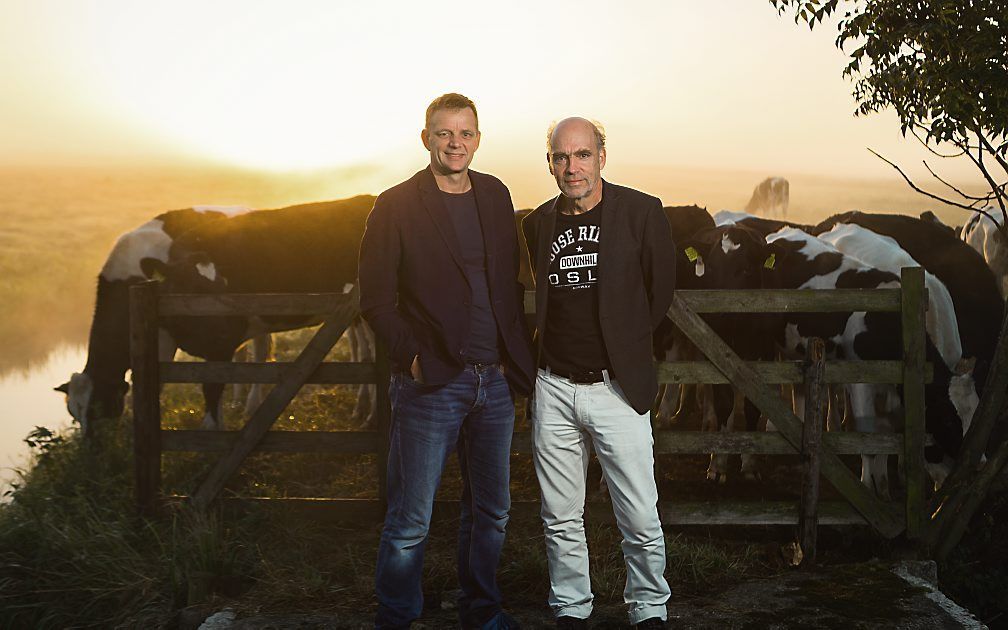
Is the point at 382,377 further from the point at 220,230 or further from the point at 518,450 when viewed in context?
the point at 220,230

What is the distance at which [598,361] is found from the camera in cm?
416

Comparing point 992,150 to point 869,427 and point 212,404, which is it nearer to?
point 869,427

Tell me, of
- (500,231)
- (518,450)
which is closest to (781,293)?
(518,450)

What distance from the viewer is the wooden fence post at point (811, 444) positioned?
19.1 ft

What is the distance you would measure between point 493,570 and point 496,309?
1231 mm

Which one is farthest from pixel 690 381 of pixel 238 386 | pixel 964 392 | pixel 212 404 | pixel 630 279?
pixel 238 386

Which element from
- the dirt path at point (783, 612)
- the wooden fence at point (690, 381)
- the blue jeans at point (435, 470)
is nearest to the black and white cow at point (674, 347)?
the wooden fence at point (690, 381)

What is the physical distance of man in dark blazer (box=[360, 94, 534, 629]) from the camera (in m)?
4.01

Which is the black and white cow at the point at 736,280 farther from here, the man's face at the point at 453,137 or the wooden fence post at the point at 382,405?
the man's face at the point at 453,137

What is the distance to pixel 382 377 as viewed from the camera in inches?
244

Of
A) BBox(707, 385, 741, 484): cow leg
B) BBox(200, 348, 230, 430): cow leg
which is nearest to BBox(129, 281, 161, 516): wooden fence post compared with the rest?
BBox(200, 348, 230, 430): cow leg

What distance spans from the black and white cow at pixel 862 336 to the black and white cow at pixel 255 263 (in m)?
4.74

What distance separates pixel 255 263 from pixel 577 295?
680 cm

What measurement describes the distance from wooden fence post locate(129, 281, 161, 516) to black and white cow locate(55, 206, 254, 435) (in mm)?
2195
